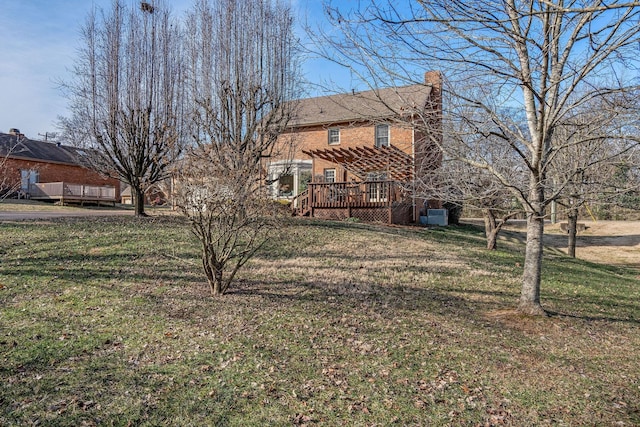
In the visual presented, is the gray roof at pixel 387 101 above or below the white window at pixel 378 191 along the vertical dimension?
above

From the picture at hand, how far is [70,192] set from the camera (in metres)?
25.8

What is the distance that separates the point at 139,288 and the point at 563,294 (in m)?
8.06

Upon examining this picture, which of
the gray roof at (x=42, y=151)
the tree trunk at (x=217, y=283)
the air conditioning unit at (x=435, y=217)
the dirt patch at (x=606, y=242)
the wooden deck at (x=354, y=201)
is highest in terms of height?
the gray roof at (x=42, y=151)

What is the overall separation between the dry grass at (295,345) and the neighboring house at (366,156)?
2174 millimetres

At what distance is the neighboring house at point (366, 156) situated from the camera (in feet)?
19.9

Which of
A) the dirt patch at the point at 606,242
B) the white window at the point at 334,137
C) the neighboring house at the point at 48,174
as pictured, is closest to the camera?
the dirt patch at the point at 606,242

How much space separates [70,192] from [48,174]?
25.5ft

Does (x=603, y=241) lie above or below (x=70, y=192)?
below

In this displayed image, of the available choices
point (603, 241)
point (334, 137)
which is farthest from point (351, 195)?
point (603, 241)

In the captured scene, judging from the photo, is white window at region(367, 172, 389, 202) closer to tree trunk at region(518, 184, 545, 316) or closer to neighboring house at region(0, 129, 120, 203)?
tree trunk at region(518, 184, 545, 316)

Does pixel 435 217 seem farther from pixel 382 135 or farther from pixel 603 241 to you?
pixel 603 241

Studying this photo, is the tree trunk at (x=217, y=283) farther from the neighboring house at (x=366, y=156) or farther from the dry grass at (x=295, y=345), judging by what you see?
the neighboring house at (x=366, y=156)

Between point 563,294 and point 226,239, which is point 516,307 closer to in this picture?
point 563,294

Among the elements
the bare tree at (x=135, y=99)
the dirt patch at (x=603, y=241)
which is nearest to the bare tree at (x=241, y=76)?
the bare tree at (x=135, y=99)
